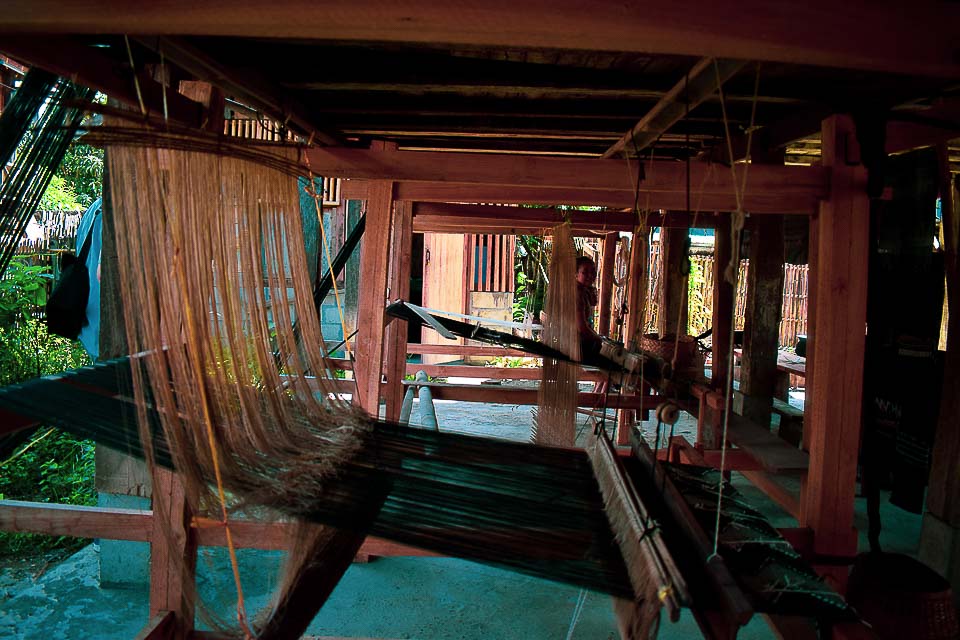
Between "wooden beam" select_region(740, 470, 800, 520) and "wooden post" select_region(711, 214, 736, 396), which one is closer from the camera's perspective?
"wooden beam" select_region(740, 470, 800, 520)

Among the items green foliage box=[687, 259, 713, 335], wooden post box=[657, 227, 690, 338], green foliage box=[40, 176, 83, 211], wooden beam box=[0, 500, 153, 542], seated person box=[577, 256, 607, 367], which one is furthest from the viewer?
green foliage box=[687, 259, 713, 335]

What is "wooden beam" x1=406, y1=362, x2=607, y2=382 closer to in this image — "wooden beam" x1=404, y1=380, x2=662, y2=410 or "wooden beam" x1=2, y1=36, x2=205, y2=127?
"wooden beam" x1=404, y1=380, x2=662, y2=410

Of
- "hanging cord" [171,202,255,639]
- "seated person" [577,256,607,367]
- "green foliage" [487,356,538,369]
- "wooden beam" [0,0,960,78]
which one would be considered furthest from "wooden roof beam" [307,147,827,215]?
"green foliage" [487,356,538,369]

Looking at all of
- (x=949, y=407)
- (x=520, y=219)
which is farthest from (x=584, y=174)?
(x=949, y=407)

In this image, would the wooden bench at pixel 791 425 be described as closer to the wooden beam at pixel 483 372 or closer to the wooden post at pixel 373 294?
the wooden beam at pixel 483 372

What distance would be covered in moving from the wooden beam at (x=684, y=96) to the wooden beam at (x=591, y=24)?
0.31 m

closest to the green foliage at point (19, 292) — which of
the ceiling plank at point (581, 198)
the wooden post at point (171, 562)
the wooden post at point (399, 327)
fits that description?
the wooden post at point (399, 327)

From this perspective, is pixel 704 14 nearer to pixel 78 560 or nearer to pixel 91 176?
pixel 78 560

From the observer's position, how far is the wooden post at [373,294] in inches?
97.5

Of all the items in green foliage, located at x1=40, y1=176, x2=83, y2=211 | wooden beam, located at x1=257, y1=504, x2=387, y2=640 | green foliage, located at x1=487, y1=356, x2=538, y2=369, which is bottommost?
green foliage, located at x1=487, y1=356, x2=538, y2=369

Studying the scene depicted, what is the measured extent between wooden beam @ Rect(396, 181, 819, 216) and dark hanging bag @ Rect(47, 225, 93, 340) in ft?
6.70

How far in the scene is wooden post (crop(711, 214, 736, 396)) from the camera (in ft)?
12.6

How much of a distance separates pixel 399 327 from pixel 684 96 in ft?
7.12

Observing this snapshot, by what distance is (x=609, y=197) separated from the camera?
242 cm
